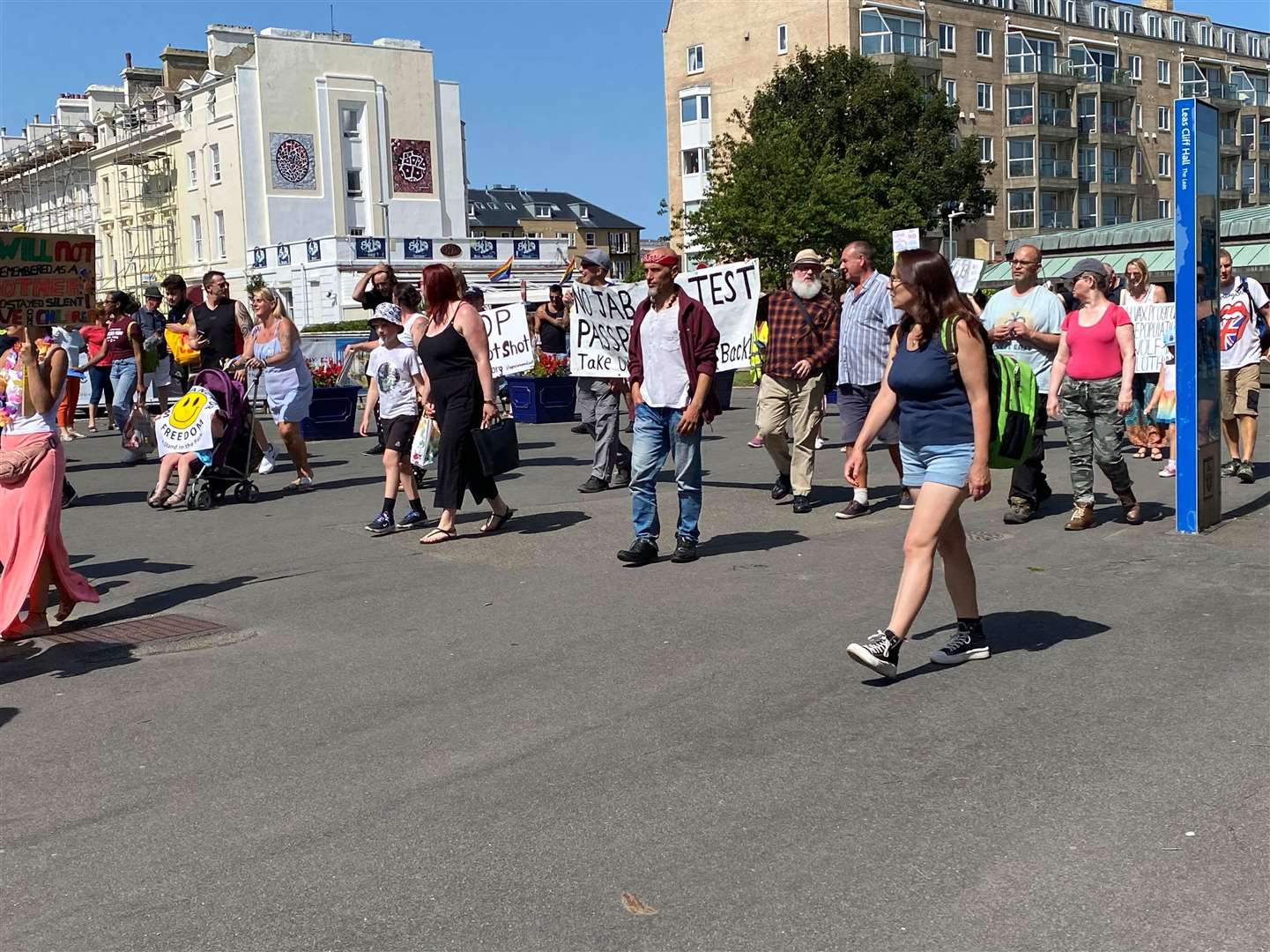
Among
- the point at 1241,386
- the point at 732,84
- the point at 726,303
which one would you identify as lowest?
the point at 1241,386

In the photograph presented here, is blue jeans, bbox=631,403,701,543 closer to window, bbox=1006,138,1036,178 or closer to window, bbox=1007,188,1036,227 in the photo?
window, bbox=1007,188,1036,227

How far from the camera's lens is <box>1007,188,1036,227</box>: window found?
256 feet

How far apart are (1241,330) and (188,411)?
9.06 metres

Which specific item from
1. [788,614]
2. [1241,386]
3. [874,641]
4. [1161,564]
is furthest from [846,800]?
[1241,386]

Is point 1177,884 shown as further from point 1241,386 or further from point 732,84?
point 732,84

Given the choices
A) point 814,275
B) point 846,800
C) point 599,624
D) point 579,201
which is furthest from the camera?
point 579,201

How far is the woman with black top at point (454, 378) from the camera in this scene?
9898 mm

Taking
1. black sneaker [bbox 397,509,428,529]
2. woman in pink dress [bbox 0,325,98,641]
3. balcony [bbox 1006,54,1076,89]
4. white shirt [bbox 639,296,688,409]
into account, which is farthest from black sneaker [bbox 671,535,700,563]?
balcony [bbox 1006,54,1076,89]

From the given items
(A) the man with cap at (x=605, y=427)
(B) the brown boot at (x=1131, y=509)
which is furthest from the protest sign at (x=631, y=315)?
(B) the brown boot at (x=1131, y=509)

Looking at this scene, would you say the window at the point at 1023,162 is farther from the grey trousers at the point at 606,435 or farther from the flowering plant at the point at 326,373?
the grey trousers at the point at 606,435

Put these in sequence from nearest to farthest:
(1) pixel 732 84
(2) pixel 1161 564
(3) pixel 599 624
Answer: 1. (3) pixel 599 624
2. (2) pixel 1161 564
3. (1) pixel 732 84

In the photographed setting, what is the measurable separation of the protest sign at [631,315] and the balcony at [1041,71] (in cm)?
6977

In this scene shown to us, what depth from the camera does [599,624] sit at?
298 inches

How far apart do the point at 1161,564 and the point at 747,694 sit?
3.77 metres
